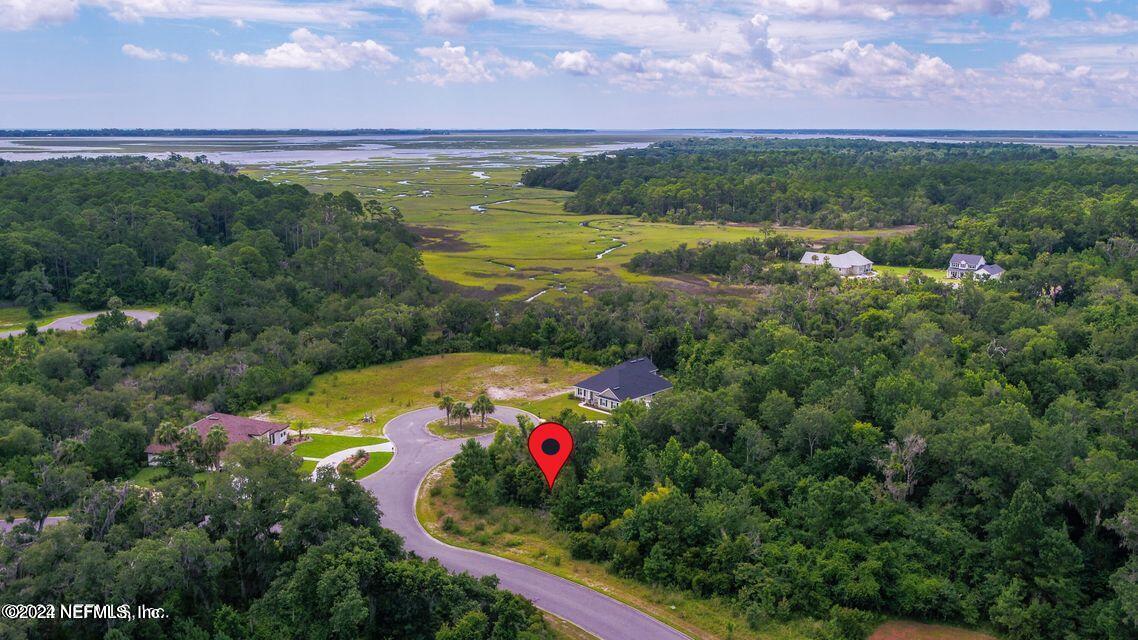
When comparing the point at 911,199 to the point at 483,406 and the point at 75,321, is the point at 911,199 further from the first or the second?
the point at 75,321

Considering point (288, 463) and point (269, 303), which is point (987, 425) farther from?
point (269, 303)

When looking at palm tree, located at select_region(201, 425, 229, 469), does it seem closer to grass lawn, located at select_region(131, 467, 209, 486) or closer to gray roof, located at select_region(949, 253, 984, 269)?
grass lawn, located at select_region(131, 467, 209, 486)

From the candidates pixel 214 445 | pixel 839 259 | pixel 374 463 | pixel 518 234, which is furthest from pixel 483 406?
pixel 518 234

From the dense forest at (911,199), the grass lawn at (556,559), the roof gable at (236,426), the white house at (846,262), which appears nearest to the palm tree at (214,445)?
the roof gable at (236,426)

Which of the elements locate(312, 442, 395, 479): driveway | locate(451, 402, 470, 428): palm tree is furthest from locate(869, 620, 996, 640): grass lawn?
locate(312, 442, 395, 479): driveway

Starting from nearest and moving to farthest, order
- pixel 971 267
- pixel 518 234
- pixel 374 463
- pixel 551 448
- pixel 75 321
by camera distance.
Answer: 1. pixel 551 448
2. pixel 374 463
3. pixel 75 321
4. pixel 971 267
5. pixel 518 234

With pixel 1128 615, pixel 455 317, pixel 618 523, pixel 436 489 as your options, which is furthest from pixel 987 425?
pixel 455 317
